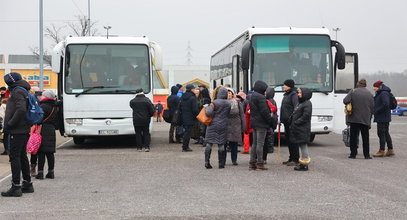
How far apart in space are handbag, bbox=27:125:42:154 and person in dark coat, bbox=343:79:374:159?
289 inches

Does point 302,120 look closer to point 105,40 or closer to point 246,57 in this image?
point 246,57

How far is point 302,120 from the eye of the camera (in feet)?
40.5

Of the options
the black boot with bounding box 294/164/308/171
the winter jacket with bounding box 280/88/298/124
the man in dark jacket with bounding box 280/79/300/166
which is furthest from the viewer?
the winter jacket with bounding box 280/88/298/124

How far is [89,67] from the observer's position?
58.3ft

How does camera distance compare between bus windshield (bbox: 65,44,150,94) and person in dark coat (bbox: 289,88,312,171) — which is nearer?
person in dark coat (bbox: 289,88,312,171)

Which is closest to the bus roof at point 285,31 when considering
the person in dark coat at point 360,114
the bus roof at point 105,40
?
the bus roof at point 105,40

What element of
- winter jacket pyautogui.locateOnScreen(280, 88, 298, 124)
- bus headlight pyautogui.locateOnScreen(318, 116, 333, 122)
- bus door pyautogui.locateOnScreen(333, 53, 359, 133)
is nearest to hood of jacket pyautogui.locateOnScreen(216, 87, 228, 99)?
winter jacket pyautogui.locateOnScreen(280, 88, 298, 124)

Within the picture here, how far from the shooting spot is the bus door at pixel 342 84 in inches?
725

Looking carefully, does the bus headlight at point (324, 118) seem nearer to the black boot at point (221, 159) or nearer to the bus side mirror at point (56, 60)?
the black boot at point (221, 159)

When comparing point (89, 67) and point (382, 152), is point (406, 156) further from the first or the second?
point (89, 67)

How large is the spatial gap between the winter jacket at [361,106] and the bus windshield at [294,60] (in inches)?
123

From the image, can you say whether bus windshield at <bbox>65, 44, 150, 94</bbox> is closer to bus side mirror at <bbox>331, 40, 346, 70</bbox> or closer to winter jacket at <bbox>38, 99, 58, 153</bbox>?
bus side mirror at <bbox>331, 40, 346, 70</bbox>

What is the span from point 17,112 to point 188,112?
336 inches

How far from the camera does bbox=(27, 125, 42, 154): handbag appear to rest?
35.9ft
